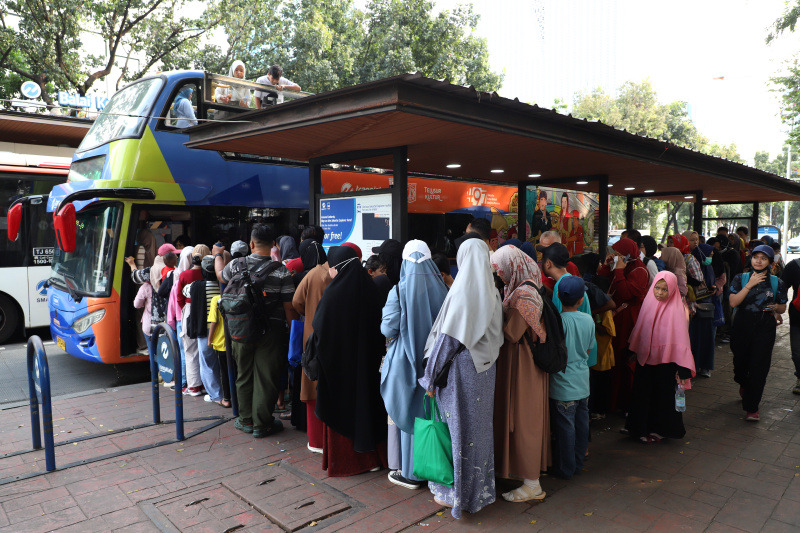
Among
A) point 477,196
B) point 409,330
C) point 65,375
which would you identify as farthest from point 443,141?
point 65,375

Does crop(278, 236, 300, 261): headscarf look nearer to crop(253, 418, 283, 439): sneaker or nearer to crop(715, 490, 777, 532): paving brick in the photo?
crop(253, 418, 283, 439): sneaker

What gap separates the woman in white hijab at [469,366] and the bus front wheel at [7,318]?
9625 millimetres

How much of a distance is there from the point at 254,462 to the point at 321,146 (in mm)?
3436

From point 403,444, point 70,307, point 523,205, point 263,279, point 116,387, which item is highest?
point 523,205

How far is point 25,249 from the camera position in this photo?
9945 millimetres

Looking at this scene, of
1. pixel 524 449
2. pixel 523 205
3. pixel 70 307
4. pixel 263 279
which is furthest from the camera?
pixel 523 205

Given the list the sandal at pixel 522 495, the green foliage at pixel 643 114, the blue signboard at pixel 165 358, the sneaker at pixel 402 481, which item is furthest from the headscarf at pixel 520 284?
the green foliage at pixel 643 114

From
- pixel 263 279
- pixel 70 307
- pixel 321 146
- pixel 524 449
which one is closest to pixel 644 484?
pixel 524 449

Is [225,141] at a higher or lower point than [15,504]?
higher

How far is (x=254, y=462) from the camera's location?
181 inches

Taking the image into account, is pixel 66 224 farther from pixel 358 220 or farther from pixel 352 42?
pixel 352 42

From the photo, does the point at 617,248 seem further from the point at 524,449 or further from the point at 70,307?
the point at 70,307

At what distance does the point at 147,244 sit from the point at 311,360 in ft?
14.6

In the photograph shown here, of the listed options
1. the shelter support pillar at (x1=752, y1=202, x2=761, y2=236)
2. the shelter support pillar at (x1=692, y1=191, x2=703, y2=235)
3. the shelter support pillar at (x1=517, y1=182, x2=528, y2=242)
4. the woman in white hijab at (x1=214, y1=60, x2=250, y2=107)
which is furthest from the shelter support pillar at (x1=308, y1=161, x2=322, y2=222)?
the shelter support pillar at (x1=752, y1=202, x2=761, y2=236)
